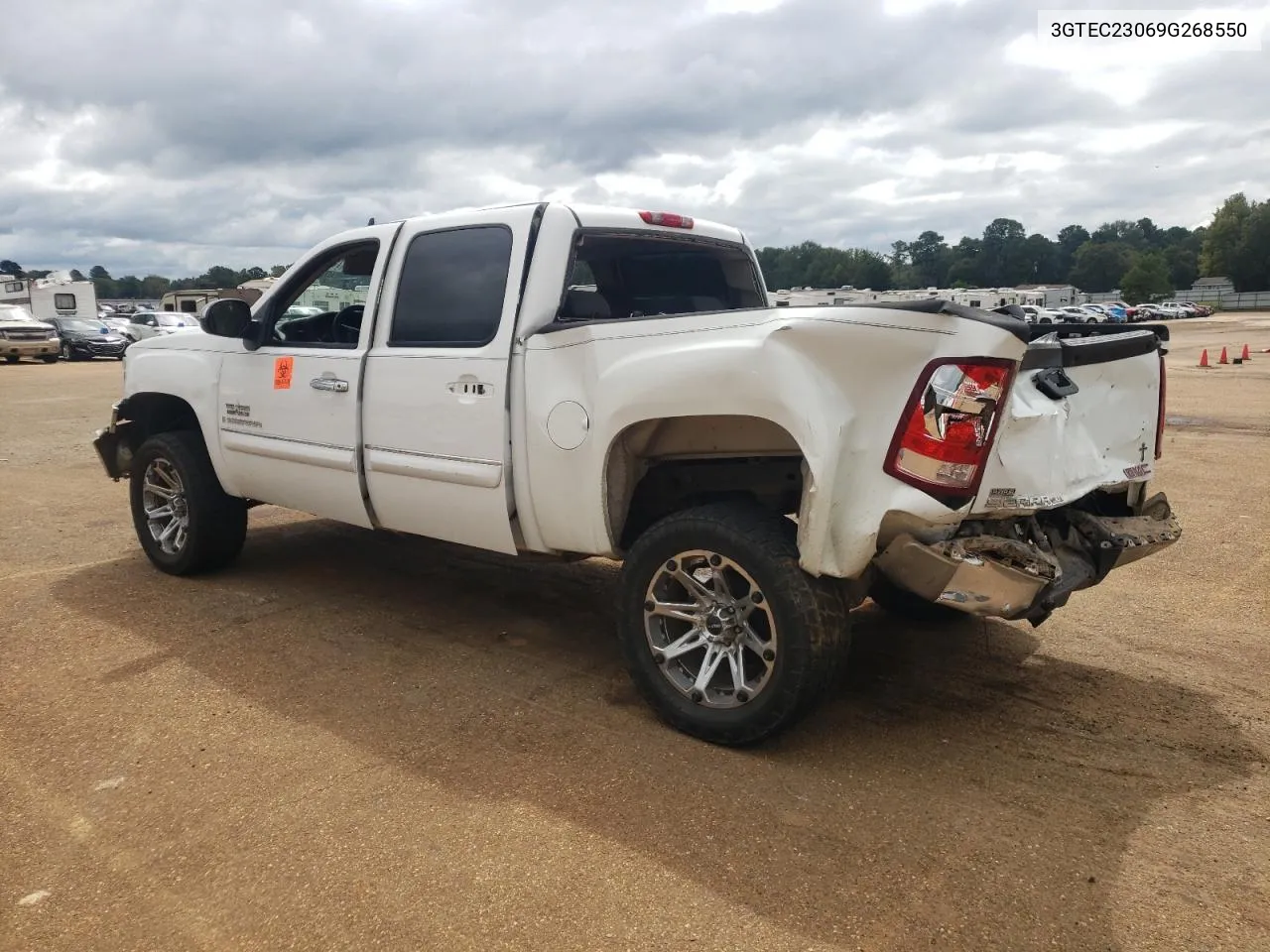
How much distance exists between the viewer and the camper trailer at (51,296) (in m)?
43.4

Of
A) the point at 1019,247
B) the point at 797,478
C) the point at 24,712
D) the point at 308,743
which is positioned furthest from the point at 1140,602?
the point at 1019,247

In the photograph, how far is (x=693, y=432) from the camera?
12.6 ft

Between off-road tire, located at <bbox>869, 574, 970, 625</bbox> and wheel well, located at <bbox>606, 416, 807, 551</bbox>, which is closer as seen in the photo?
wheel well, located at <bbox>606, 416, 807, 551</bbox>

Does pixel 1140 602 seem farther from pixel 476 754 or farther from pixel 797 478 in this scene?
pixel 476 754

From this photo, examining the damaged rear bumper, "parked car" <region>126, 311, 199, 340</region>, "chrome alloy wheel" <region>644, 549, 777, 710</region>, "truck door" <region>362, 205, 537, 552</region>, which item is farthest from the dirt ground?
"parked car" <region>126, 311, 199, 340</region>

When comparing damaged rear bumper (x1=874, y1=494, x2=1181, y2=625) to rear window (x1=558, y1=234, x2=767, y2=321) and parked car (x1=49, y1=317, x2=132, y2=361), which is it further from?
parked car (x1=49, y1=317, x2=132, y2=361)

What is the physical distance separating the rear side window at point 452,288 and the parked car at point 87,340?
3007 centimetres

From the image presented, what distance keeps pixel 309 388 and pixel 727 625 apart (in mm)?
2632

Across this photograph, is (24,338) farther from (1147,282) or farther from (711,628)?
(1147,282)

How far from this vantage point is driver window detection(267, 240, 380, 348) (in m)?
→ 4.98

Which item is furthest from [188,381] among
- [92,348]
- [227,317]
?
[92,348]

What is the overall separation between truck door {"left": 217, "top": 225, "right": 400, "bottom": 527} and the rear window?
106 centimetres

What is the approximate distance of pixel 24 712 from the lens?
3924mm

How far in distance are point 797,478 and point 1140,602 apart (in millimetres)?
2609
